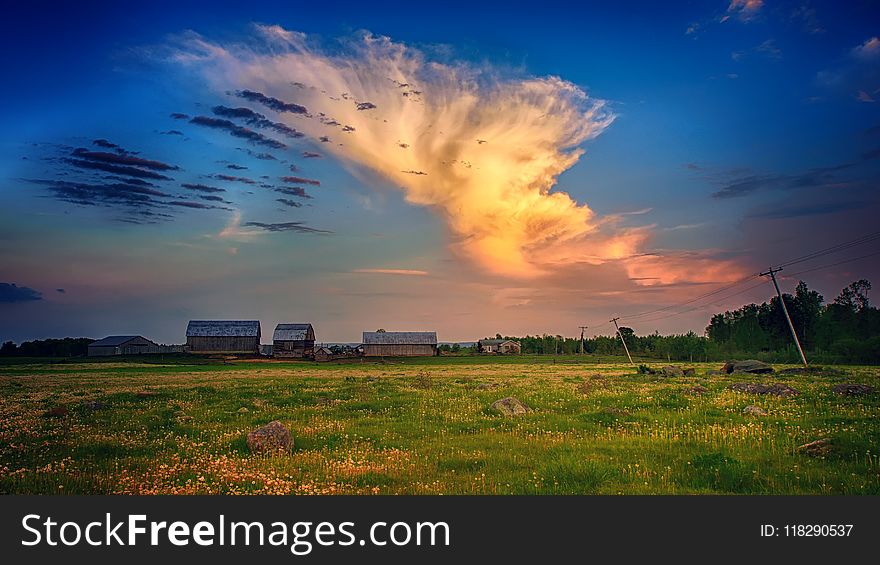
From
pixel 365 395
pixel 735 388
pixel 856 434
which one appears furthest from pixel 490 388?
pixel 856 434

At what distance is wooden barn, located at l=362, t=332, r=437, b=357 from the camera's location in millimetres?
144000

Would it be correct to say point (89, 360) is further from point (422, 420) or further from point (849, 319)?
point (849, 319)

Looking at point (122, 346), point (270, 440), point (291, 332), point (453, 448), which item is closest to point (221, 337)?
point (291, 332)

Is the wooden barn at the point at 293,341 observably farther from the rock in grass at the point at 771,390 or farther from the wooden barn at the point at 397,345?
the rock in grass at the point at 771,390

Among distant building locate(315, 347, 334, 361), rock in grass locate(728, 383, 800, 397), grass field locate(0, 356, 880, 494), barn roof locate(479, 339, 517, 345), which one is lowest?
grass field locate(0, 356, 880, 494)

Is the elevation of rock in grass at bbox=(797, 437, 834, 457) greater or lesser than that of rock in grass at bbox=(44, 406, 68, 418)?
lesser

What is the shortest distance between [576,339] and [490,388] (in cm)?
16234

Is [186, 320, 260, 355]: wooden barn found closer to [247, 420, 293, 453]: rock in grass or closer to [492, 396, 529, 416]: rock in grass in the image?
[492, 396, 529, 416]: rock in grass

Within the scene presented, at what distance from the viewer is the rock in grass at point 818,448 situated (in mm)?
14868

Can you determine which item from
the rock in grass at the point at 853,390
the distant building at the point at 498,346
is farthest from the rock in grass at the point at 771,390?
the distant building at the point at 498,346

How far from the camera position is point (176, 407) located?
28.7 metres

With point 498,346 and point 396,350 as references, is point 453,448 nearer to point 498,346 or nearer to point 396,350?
point 396,350

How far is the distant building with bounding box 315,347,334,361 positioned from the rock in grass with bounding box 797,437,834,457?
118 meters

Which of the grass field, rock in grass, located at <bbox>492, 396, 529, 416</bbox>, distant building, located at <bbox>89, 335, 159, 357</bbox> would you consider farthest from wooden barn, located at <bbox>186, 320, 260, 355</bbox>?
rock in grass, located at <bbox>492, 396, 529, 416</bbox>
